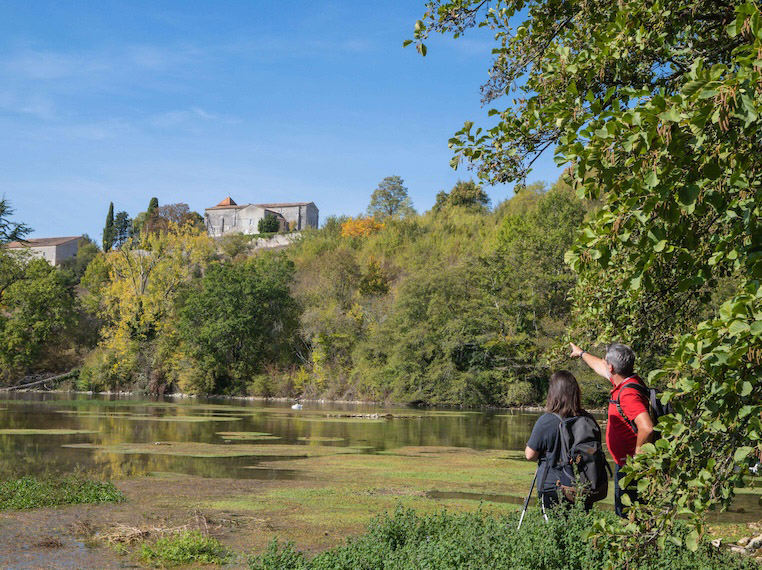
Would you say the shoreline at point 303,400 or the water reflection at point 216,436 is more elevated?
the water reflection at point 216,436

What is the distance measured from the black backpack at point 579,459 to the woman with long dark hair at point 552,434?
3cm

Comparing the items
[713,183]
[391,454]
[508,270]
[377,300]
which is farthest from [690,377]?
[377,300]

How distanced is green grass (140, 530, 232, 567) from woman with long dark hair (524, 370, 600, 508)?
11.4 feet

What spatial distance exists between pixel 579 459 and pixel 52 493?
8.20 m

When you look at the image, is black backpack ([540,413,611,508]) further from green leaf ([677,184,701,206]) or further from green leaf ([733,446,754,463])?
green leaf ([677,184,701,206])

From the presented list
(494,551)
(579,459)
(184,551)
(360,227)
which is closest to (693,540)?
(494,551)

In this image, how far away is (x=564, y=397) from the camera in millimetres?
6551

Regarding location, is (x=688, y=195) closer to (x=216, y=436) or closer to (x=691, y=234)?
(x=691, y=234)

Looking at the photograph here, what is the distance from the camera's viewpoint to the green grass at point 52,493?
1058 centimetres

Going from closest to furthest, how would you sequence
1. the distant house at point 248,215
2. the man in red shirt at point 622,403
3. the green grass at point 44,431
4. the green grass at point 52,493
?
the man in red shirt at point 622,403, the green grass at point 52,493, the green grass at point 44,431, the distant house at point 248,215

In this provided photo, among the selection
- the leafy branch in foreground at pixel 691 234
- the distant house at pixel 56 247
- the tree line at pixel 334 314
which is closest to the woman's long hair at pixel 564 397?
the leafy branch in foreground at pixel 691 234

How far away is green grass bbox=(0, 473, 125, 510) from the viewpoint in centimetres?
1058

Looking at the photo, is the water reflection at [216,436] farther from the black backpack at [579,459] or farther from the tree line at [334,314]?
the tree line at [334,314]

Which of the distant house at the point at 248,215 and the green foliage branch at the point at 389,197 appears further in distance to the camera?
the distant house at the point at 248,215
